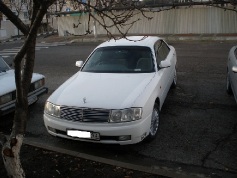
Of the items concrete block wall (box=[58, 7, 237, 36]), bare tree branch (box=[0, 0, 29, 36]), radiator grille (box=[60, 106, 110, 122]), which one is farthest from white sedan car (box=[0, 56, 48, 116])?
concrete block wall (box=[58, 7, 237, 36])

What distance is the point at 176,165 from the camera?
4438mm

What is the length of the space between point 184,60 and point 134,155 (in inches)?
314

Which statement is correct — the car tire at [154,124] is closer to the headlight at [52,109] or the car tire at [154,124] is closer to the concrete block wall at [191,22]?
the headlight at [52,109]

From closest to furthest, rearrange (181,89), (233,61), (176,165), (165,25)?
(176,165) → (233,61) → (181,89) → (165,25)

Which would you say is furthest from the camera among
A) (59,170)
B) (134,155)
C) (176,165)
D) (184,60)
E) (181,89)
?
(184,60)

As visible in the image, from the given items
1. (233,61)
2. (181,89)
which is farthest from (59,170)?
(181,89)

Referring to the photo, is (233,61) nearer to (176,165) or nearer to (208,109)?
(208,109)

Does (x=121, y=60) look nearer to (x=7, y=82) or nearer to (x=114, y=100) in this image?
(x=114, y=100)

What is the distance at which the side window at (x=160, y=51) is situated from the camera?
21.1 ft

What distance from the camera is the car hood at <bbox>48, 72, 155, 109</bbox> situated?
4.75 meters

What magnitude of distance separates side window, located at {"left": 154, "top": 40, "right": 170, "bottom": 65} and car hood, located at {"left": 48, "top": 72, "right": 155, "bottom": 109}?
813 mm

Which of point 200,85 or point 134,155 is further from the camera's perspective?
point 200,85

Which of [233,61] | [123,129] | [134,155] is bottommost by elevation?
[134,155]

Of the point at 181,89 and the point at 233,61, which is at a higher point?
the point at 233,61
